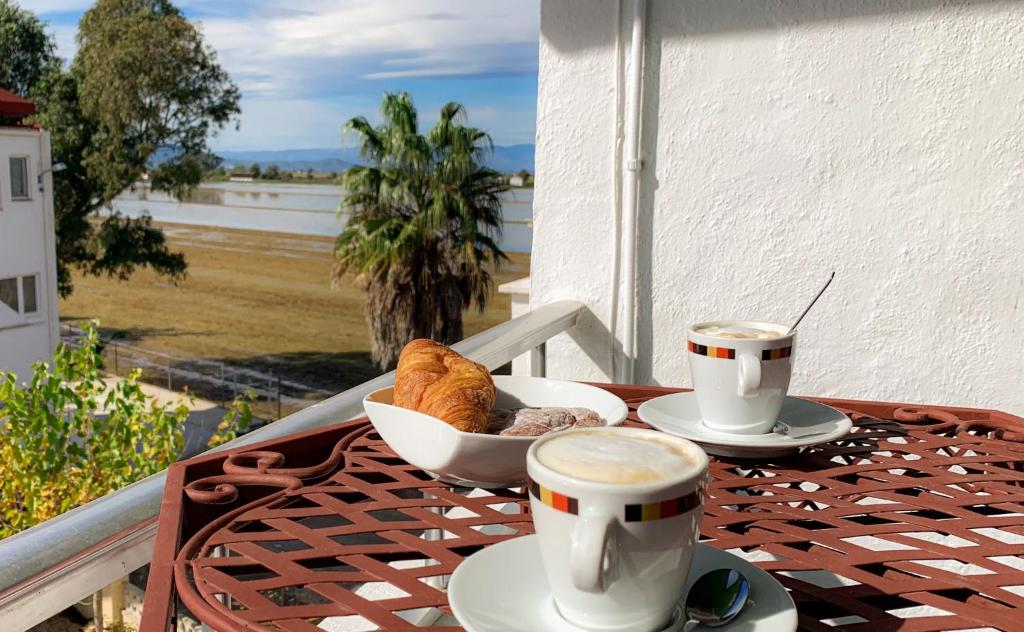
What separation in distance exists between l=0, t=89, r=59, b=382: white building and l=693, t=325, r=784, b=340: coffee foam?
1759 cm

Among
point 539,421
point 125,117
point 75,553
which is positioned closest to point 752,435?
point 539,421

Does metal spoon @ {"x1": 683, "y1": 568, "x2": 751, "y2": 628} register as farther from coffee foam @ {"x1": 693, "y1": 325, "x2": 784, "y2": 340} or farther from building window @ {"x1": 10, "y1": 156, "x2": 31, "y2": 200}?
building window @ {"x1": 10, "y1": 156, "x2": 31, "y2": 200}

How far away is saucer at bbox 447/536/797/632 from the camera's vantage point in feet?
1.43

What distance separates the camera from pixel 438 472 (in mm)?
663

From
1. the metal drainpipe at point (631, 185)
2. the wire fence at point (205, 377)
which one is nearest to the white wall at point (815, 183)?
the metal drainpipe at point (631, 185)

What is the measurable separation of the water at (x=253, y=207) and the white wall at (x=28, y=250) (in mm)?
2125

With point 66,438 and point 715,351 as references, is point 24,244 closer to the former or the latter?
point 66,438

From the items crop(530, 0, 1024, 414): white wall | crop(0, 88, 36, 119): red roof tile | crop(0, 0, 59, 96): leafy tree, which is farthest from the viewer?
crop(0, 0, 59, 96): leafy tree

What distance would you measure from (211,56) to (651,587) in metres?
20.8

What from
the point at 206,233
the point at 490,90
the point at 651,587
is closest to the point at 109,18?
the point at 206,233

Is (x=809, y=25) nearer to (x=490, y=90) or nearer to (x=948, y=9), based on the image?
(x=948, y=9)

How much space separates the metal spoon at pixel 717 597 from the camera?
443 millimetres

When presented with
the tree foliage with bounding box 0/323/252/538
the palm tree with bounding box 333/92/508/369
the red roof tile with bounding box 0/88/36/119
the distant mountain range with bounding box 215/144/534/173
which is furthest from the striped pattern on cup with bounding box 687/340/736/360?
the red roof tile with bounding box 0/88/36/119

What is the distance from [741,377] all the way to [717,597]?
322 mm
